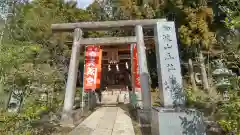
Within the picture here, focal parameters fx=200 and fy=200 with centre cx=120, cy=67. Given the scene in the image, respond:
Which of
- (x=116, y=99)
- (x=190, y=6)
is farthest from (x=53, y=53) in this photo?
(x=190, y=6)

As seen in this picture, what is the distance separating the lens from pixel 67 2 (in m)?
23.1

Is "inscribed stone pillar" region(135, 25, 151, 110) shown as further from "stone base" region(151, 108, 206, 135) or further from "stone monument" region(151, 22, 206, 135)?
"stone base" region(151, 108, 206, 135)

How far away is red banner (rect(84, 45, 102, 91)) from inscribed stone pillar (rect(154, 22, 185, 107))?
16.3 ft

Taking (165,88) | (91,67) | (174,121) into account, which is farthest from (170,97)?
(91,67)

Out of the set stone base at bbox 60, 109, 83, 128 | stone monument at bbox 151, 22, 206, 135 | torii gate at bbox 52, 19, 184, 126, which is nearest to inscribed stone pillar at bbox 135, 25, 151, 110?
torii gate at bbox 52, 19, 184, 126

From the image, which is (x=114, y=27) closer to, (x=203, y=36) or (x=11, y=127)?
(x=11, y=127)

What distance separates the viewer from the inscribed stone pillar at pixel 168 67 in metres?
4.77

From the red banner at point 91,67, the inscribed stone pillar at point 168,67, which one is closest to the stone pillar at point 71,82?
the red banner at point 91,67

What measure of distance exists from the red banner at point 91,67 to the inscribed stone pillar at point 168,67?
4.98m

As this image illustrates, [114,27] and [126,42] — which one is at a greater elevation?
[114,27]

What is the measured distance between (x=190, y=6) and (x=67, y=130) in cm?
1407

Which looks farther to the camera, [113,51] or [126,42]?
[113,51]

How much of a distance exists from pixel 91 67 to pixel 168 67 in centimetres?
544

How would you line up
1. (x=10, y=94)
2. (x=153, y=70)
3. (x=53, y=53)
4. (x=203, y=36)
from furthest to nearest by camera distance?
(x=153, y=70)
(x=53, y=53)
(x=203, y=36)
(x=10, y=94)
